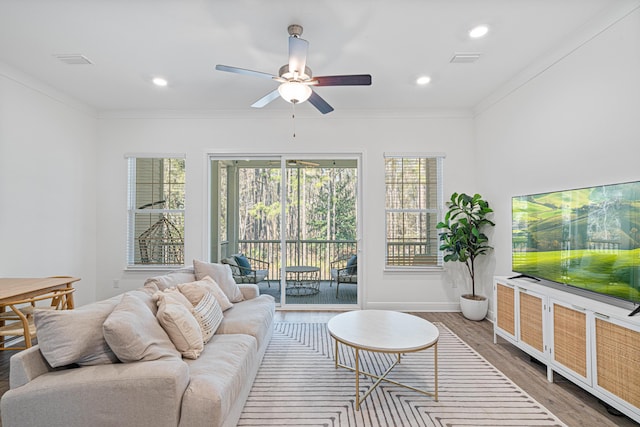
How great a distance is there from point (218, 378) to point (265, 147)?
3.39 metres

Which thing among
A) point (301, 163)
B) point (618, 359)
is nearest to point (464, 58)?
point (301, 163)

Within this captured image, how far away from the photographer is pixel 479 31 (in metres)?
2.56

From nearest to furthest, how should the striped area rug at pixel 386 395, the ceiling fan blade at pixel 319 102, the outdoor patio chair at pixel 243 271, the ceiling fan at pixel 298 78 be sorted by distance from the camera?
the striped area rug at pixel 386 395
the ceiling fan at pixel 298 78
the ceiling fan blade at pixel 319 102
the outdoor patio chair at pixel 243 271

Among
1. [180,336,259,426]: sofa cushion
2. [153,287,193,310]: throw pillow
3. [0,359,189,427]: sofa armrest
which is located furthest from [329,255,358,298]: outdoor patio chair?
[0,359,189,427]: sofa armrest

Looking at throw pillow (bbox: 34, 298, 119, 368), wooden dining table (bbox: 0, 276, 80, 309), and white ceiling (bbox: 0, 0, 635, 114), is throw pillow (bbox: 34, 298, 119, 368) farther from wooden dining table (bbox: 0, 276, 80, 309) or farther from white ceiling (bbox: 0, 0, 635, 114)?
white ceiling (bbox: 0, 0, 635, 114)

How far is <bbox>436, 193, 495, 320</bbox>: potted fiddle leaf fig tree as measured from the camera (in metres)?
3.96

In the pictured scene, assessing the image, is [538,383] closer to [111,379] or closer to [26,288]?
[111,379]

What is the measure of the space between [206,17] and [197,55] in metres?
0.65

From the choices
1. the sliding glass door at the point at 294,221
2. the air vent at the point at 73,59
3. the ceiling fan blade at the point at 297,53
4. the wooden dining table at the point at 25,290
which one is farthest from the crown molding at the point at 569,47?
the wooden dining table at the point at 25,290

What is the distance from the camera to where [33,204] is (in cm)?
350

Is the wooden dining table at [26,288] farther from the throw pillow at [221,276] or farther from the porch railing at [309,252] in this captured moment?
the porch railing at [309,252]

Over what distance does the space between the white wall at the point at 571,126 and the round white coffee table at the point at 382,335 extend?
186cm

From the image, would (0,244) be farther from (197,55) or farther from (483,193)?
(483,193)

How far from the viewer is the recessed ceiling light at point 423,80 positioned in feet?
11.3
